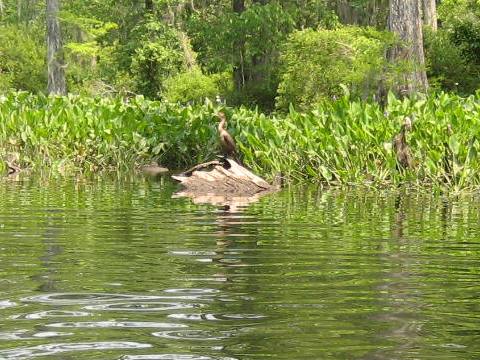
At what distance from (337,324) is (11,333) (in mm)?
1327

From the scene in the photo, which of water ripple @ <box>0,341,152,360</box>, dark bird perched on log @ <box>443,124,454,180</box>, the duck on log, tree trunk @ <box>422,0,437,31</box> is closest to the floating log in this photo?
the duck on log

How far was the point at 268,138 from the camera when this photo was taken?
15.3 metres

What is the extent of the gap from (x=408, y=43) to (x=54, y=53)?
1293 centimetres

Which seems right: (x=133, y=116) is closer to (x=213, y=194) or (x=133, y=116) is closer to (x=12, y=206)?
(x=213, y=194)

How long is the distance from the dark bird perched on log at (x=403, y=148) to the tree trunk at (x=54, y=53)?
1852 centimetres

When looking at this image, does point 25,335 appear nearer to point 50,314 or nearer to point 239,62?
point 50,314

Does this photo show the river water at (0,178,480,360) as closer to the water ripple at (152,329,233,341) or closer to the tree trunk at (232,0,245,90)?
the water ripple at (152,329,233,341)

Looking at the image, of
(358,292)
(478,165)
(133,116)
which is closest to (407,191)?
(478,165)

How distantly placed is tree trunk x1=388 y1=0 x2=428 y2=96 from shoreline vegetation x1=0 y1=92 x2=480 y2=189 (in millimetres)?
3998

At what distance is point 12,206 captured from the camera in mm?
10352

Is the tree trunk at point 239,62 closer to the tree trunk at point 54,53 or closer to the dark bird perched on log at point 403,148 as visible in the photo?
the tree trunk at point 54,53

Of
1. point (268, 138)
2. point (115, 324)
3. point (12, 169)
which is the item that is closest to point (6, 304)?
point (115, 324)

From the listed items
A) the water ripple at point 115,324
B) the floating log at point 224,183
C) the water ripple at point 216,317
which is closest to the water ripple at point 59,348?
the water ripple at point 115,324

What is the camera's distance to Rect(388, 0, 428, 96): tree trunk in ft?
70.1
